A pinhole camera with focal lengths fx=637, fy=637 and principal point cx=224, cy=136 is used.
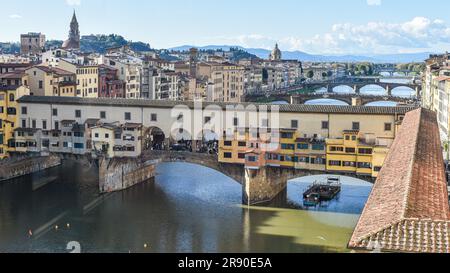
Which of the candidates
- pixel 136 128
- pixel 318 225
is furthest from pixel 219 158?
pixel 318 225

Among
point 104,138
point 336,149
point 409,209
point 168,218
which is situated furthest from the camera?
point 104,138

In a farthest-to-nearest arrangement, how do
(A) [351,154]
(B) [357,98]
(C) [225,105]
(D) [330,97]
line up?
(D) [330,97] < (B) [357,98] < (C) [225,105] < (A) [351,154]

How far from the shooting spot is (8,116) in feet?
72.7

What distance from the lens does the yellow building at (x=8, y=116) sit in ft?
71.9

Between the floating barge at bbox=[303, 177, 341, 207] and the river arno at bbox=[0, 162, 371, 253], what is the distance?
10.3 inches

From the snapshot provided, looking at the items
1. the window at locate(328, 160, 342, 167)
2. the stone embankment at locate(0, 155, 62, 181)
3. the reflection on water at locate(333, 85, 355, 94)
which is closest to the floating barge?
the window at locate(328, 160, 342, 167)

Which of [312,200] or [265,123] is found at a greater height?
[265,123]

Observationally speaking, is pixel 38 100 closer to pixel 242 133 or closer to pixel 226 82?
pixel 242 133

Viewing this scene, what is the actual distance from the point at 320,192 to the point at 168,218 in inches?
193

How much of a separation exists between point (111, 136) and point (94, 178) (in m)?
2.78

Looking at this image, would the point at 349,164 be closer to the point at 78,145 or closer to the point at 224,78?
the point at 78,145

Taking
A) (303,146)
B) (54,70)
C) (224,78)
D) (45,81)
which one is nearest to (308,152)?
(303,146)

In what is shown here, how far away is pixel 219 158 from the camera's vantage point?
63.2ft

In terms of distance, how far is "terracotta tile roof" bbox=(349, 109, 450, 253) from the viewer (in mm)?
5059
